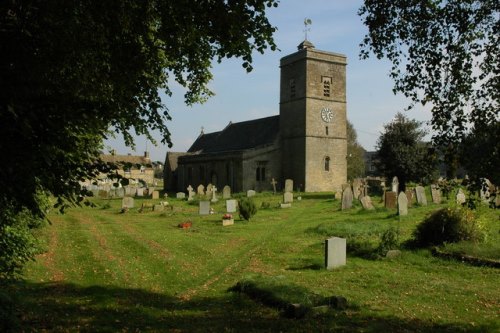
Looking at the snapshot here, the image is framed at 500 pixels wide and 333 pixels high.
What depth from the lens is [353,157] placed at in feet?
199

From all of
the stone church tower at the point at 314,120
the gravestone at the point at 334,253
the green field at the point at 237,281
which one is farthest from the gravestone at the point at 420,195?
the stone church tower at the point at 314,120

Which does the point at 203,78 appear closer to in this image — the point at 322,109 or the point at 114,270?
the point at 114,270

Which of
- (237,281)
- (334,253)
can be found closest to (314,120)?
(334,253)

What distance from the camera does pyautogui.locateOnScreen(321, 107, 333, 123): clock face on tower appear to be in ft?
145

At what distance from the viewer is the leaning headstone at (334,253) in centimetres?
1122

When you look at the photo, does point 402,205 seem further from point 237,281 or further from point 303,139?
point 303,139

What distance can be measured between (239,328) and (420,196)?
1795 centimetres

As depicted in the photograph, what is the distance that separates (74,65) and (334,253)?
25.4ft

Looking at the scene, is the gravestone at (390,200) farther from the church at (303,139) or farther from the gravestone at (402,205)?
the church at (303,139)

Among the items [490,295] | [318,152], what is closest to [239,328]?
[490,295]

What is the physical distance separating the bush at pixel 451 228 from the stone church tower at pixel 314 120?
2948 cm

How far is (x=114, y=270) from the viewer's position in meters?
11.2

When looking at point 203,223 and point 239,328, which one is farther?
point 203,223

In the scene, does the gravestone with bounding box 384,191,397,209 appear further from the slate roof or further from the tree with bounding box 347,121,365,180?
the tree with bounding box 347,121,365,180
